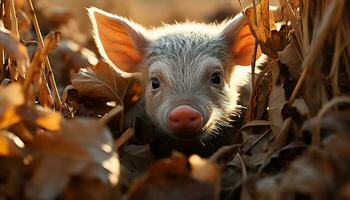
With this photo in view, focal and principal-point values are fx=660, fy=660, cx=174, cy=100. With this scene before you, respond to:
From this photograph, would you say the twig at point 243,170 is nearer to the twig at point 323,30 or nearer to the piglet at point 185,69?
the twig at point 323,30

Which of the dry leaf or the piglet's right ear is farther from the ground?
the piglet's right ear

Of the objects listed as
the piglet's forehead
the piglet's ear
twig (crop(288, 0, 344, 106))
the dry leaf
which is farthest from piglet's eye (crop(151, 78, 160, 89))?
the dry leaf

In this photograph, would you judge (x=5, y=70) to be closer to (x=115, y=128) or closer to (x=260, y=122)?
(x=115, y=128)

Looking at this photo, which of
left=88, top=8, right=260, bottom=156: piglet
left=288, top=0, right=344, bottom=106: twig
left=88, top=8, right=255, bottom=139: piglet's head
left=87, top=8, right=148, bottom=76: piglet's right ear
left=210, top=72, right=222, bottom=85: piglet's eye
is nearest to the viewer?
left=288, top=0, right=344, bottom=106: twig

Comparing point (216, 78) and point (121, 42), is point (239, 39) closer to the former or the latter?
point (216, 78)

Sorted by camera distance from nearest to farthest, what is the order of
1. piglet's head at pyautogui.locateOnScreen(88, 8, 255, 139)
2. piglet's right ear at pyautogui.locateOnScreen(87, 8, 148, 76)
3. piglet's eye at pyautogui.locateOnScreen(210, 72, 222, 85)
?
piglet's head at pyautogui.locateOnScreen(88, 8, 255, 139) < piglet's eye at pyautogui.locateOnScreen(210, 72, 222, 85) < piglet's right ear at pyautogui.locateOnScreen(87, 8, 148, 76)

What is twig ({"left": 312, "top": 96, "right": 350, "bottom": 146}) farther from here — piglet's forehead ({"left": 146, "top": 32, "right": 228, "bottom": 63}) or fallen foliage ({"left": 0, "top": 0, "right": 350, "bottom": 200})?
piglet's forehead ({"left": 146, "top": 32, "right": 228, "bottom": 63})
